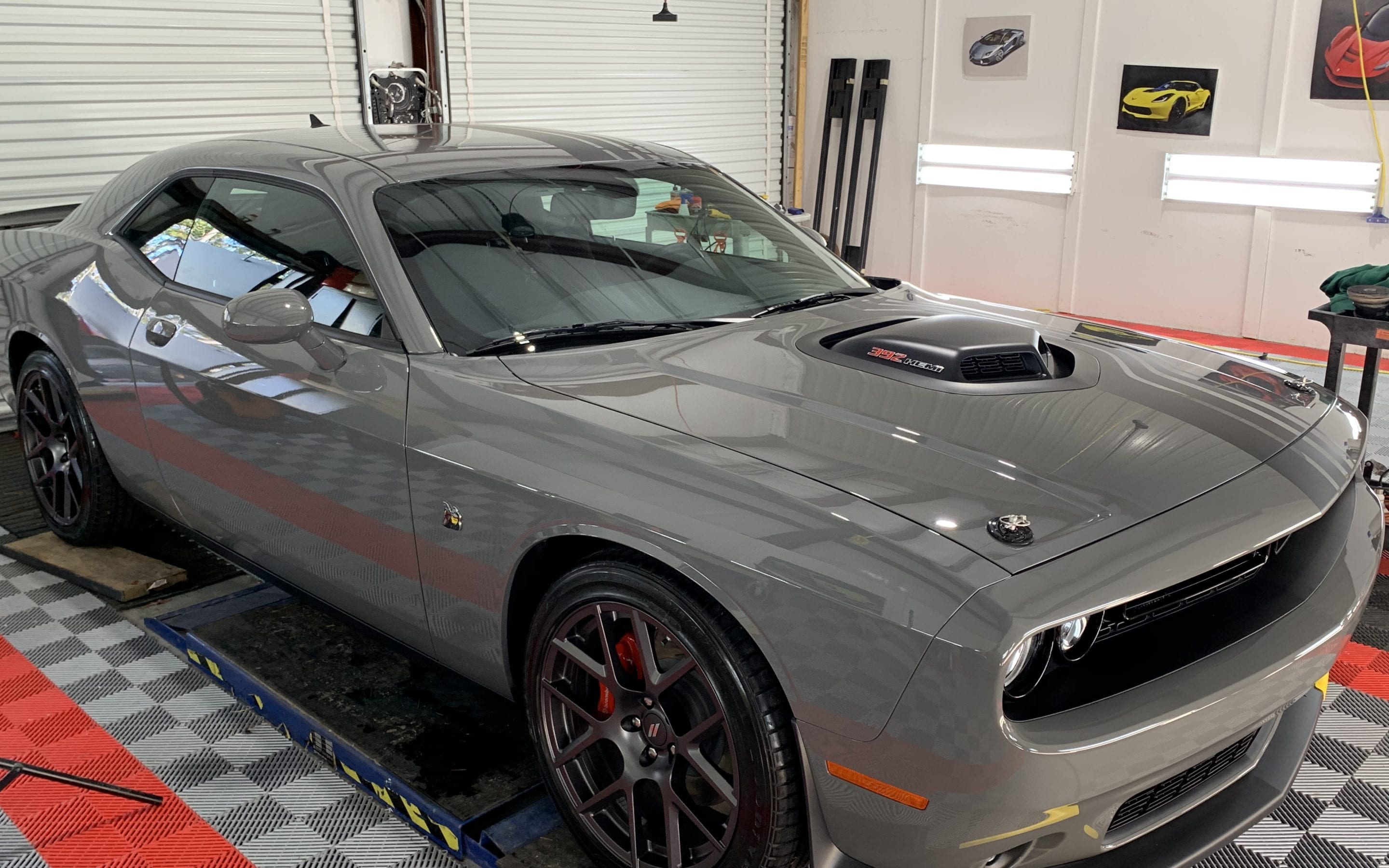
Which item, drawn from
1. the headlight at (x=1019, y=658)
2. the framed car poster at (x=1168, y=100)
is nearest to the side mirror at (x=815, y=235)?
the headlight at (x=1019, y=658)

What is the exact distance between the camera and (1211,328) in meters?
7.31

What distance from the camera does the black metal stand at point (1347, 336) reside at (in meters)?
3.47

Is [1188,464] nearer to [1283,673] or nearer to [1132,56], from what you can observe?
[1283,673]

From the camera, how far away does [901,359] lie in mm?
2143

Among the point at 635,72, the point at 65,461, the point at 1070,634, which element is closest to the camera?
the point at 1070,634

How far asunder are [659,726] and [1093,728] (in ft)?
2.24

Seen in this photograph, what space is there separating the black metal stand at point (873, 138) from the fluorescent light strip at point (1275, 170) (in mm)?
2332

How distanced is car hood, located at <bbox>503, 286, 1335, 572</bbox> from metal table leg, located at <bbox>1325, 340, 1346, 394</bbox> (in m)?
1.47

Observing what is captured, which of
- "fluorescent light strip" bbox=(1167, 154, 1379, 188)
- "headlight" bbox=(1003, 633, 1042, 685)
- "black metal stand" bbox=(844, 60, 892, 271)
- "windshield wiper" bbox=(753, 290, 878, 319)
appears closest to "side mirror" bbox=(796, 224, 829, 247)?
"windshield wiper" bbox=(753, 290, 878, 319)

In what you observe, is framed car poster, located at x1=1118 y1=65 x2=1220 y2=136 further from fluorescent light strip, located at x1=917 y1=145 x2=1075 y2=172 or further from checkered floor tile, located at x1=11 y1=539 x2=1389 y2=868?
checkered floor tile, located at x1=11 y1=539 x2=1389 y2=868

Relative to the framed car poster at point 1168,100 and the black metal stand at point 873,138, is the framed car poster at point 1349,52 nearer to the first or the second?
the framed car poster at point 1168,100

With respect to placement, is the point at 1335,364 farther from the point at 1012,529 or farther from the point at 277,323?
the point at 277,323

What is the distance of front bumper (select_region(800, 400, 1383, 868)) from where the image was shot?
4.71 ft

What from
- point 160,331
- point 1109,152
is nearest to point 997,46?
point 1109,152
